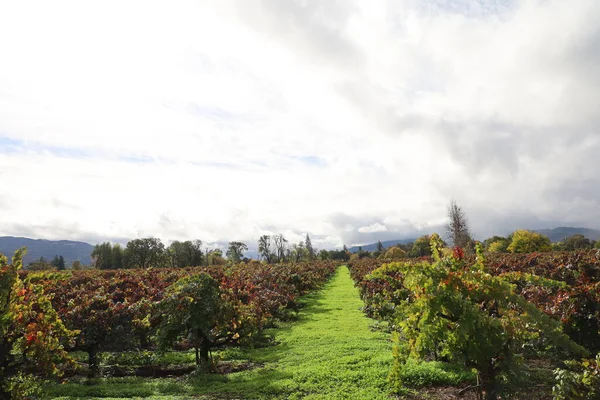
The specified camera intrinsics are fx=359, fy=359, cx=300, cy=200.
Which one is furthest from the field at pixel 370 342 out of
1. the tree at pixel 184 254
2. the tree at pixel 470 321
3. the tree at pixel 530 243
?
the tree at pixel 184 254

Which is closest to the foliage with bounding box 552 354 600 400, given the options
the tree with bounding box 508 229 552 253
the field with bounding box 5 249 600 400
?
the field with bounding box 5 249 600 400

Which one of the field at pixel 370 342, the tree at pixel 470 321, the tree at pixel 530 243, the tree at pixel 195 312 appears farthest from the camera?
the tree at pixel 530 243

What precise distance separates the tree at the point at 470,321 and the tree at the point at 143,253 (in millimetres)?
83353

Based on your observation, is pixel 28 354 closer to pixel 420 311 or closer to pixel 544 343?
pixel 420 311

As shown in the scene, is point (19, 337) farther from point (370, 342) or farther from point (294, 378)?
point (370, 342)

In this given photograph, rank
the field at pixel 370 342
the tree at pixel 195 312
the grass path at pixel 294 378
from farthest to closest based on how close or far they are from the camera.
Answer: the tree at pixel 195 312
the grass path at pixel 294 378
the field at pixel 370 342

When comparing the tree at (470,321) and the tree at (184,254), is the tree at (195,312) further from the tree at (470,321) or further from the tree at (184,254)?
the tree at (184,254)

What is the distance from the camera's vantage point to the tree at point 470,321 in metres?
4.95

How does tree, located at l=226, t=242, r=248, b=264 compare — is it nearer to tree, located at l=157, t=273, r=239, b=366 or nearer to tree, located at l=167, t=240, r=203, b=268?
tree, located at l=167, t=240, r=203, b=268

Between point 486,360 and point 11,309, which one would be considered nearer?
point 486,360

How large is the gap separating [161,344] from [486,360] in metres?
8.25

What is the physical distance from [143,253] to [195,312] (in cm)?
7861

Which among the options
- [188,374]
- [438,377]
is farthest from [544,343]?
[188,374]

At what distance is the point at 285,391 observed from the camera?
26.8 feet
